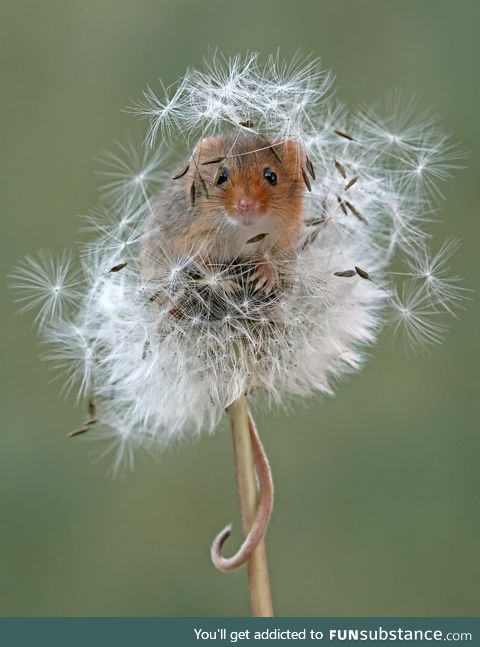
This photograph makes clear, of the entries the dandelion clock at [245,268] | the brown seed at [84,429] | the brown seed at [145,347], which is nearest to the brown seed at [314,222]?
the dandelion clock at [245,268]

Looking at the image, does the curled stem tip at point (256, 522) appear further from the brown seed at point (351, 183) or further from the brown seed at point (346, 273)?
the brown seed at point (351, 183)

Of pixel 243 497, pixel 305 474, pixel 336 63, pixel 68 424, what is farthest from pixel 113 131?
pixel 243 497

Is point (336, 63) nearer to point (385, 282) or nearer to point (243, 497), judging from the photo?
point (385, 282)

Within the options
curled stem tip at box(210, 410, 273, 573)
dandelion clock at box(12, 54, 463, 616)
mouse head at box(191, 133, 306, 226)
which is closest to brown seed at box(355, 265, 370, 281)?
dandelion clock at box(12, 54, 463, 616)

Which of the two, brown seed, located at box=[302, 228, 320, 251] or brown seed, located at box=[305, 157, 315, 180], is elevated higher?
brown seed, located at box=[305, 157, 315, 180]

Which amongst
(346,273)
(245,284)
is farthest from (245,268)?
(346,273)

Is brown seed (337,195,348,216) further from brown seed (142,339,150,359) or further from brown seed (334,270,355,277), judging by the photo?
brown seed (142,339,150,359)

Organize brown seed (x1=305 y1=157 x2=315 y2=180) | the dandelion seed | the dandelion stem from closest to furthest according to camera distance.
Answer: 1. the dandelion stem
2. brown seed (x1=305 y1=157 x2=315 y2=180)
3. the dandelion seed
